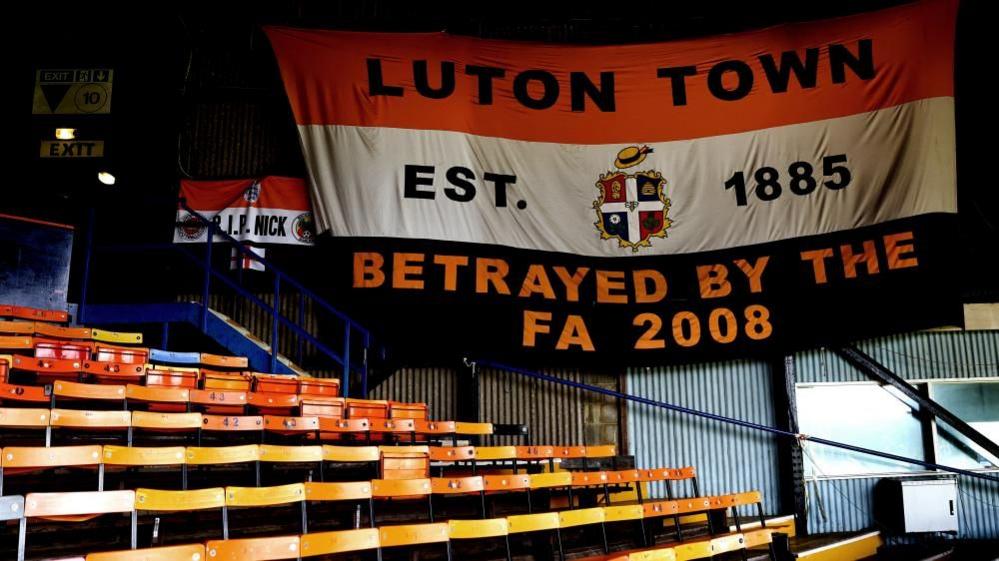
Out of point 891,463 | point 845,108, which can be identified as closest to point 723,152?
point 845,108

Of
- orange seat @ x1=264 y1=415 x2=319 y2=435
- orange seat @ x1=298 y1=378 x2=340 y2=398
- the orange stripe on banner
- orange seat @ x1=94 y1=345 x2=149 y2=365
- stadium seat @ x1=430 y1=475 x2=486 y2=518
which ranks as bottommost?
stadium seat @ x1=430 y1=475 x2=486 y2=518

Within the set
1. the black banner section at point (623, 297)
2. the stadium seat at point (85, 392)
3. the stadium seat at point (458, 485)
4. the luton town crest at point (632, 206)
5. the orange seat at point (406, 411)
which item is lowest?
the stadium seat at point (458, 485)

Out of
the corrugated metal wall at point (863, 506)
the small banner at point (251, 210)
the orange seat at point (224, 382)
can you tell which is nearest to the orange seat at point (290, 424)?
the orange seat at point (224, 382)

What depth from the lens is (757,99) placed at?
9.09 metres

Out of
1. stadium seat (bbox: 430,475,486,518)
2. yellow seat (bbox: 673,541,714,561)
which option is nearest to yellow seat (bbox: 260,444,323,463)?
stadium seat (bbox: 430,475,486,518)

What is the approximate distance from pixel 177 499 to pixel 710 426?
6279 mm

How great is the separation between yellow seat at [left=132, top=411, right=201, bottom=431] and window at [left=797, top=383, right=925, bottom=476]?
6.22 metres

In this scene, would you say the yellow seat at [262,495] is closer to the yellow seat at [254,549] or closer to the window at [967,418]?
the yellow seat at [254,549]

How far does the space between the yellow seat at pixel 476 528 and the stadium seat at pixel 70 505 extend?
4.92 feet

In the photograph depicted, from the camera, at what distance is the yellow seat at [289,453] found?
465 cm

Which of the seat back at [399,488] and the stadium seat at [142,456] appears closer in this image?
the stadium seat at [142,456]

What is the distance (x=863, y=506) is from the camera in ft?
27.9

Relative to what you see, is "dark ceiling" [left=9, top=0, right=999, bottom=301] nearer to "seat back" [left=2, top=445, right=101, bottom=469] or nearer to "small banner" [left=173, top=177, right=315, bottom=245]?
"small banner" [left=173, top=177, right=315, bottom=245]

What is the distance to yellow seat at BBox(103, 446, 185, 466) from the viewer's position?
398cm
